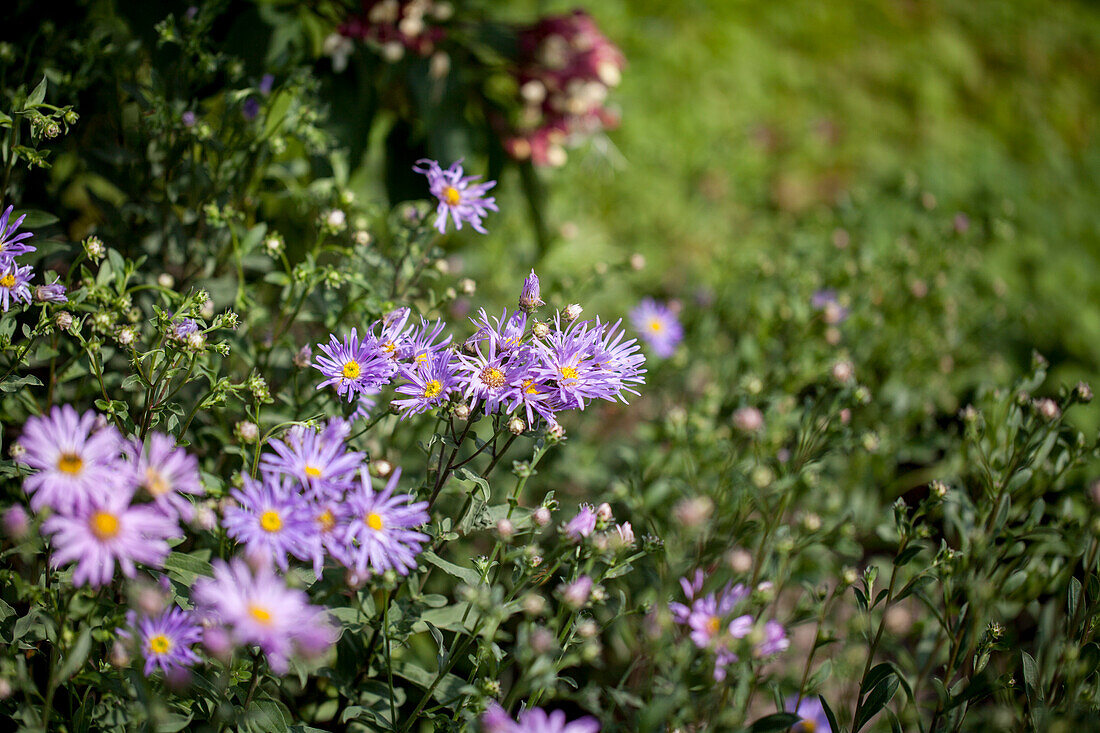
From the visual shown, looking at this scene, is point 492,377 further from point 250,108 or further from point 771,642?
point 250,108

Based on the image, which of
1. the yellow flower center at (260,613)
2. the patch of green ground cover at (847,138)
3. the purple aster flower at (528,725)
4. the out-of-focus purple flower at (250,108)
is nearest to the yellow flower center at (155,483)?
the yellow flower center at (260,613)

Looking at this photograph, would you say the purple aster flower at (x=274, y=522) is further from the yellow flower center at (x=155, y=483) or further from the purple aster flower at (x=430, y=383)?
the purple aster flower at (x=430, y=383)

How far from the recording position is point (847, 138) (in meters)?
3.11

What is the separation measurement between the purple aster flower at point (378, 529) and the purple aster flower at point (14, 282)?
19.0 inches

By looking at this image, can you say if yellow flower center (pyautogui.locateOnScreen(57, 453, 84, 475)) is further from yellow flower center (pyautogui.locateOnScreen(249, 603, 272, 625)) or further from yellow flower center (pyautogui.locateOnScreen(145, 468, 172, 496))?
yellow flower center (pyautogui.locateOnScreen(249, 603, 272, 625))

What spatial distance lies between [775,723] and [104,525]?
0.68 metres

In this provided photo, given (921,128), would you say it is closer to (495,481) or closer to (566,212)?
(566,212)

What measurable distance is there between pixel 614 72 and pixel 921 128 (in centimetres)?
218

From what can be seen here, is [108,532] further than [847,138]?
No

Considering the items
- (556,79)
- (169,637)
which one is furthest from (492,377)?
(556,79)

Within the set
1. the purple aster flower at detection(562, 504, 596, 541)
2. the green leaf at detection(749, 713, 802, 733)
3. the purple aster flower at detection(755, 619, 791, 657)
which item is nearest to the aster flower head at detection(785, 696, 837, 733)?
the purple aster flower at detection(755, 619, 791, 657)

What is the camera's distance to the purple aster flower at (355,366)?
837 millimetres

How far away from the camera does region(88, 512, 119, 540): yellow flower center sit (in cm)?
62

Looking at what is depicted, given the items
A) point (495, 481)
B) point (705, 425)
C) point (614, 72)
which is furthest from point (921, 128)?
point (495, 481)
